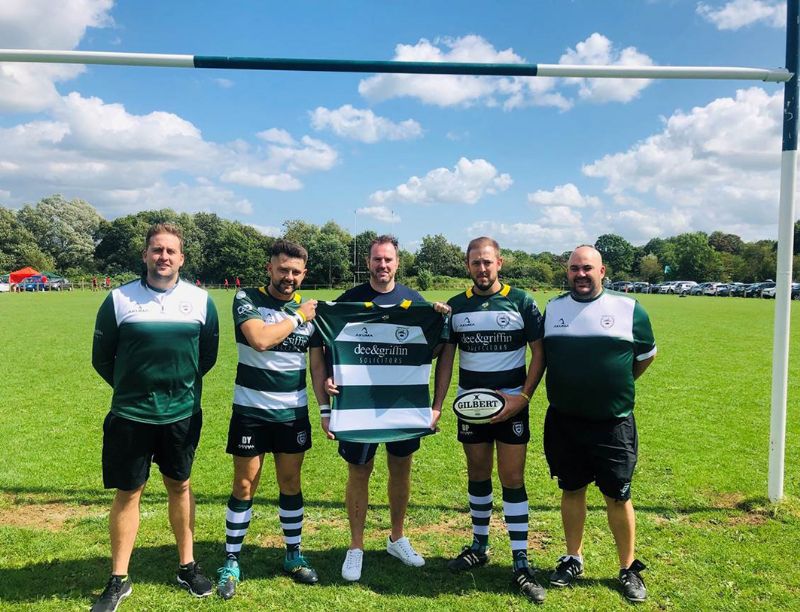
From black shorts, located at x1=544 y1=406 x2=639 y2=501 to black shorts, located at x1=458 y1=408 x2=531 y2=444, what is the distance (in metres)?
0.23

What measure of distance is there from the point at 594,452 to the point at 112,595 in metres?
3.23

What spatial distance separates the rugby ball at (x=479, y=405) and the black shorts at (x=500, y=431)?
5.4 inches

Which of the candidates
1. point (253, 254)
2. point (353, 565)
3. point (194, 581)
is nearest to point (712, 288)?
point (253, 254)

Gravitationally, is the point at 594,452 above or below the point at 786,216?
below

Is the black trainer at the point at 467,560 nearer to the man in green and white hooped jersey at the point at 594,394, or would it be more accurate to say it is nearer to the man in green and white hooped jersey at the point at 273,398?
the man in green and white hooped jersey at the point at 594,394

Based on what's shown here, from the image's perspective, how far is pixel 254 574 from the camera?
376 cm

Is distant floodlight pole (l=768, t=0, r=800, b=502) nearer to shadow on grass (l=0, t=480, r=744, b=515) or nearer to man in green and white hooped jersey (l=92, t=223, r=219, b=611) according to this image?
shadow on grass (l=0, t=480, r=744, b=515)

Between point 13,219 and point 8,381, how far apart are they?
267ft

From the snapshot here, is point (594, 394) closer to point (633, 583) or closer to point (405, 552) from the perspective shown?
point (633, 583)

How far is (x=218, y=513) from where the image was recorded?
15.7ft

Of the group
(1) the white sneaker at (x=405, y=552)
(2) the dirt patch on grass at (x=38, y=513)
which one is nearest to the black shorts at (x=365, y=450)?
(1) the white sneaker at (x=405, y=552)

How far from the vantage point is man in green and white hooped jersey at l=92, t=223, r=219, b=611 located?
3.32 meters

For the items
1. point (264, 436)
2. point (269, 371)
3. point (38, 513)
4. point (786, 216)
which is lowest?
point (38, 513)

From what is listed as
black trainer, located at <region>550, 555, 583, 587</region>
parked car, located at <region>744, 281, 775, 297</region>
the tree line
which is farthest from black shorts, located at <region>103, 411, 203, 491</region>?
parked car, located at <region>744, 281, 775, 297</region>
